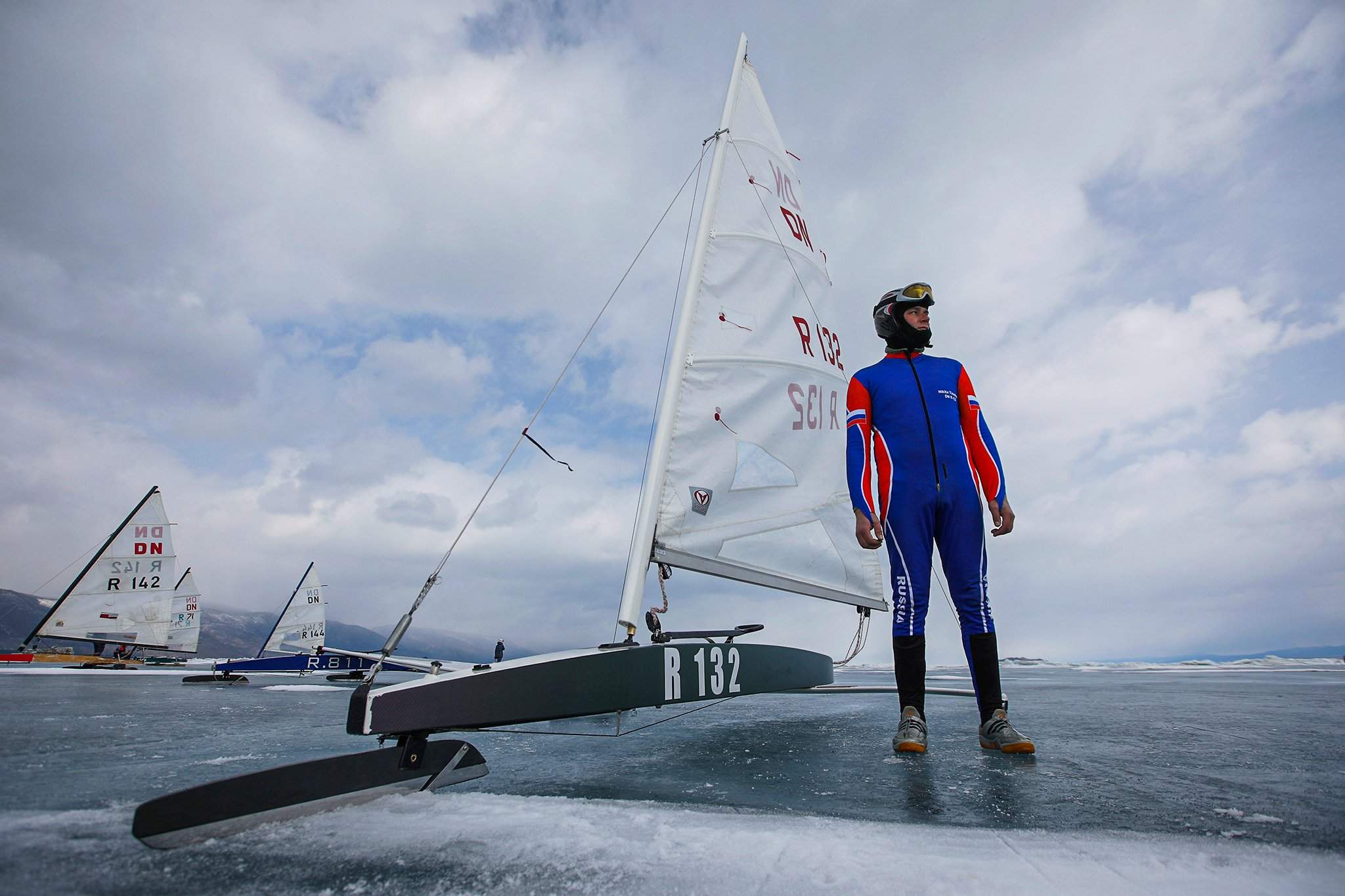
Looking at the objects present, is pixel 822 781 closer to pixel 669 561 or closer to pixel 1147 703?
pixel 669 561

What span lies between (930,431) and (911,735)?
129 centimetres

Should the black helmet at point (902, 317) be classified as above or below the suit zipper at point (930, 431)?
above

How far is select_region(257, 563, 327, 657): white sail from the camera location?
992 inches

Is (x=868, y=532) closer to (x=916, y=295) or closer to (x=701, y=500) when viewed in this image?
(x=701, y=500)

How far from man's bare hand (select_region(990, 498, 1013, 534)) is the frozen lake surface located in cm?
90

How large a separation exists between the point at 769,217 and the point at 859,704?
3541 mm

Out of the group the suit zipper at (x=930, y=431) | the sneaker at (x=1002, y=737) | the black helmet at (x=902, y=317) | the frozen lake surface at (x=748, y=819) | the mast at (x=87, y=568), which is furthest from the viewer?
the mast at (x=87, y=568)

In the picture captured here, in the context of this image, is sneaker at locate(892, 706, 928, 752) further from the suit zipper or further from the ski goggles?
the ski goggles

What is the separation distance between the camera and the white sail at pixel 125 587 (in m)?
20.6

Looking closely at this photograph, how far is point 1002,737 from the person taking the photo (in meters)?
2.34

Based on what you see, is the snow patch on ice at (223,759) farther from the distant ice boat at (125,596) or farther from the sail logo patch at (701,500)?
the distant ice boat at (125,596)

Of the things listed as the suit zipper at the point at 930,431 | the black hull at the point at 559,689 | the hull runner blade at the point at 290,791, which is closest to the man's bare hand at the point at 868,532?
the suit zipper at the point at 930,431

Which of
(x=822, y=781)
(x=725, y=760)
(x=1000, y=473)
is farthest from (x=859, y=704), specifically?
(x=822, y=781)

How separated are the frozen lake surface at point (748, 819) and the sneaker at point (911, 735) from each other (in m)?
0.05
